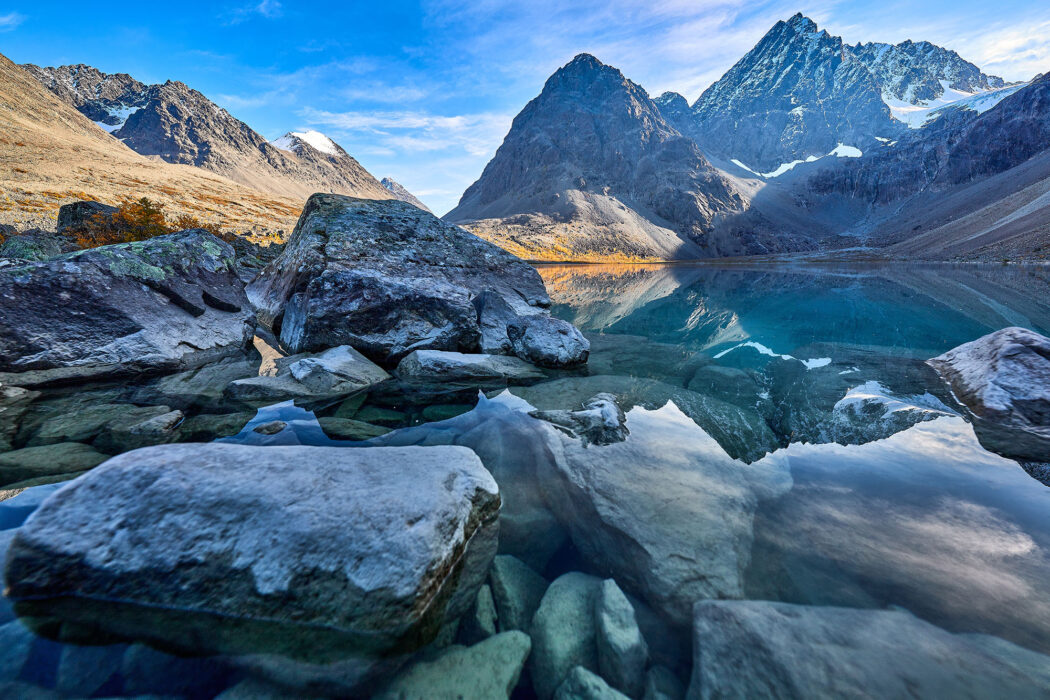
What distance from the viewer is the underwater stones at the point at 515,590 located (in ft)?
11.1

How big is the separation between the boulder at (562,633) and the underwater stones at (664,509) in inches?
17.0

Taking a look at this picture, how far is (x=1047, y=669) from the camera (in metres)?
→ 2.52

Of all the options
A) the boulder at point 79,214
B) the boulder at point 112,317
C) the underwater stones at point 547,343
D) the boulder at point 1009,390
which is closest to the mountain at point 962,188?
the boulder at point 1009,390

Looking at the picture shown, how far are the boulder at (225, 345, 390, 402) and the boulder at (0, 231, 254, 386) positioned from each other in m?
2.65

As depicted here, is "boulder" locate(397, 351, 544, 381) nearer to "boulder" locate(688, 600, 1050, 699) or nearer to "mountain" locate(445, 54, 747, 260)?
"boulder" locate(688, 600, 1050, 699)

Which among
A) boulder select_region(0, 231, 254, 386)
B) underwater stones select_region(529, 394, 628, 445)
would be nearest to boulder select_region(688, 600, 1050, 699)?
underwater stones select_region(529, 394, 628, 445)

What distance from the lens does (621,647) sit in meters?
2.91

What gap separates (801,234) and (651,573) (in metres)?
202

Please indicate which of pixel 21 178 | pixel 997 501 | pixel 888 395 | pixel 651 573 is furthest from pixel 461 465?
pixel 21 178

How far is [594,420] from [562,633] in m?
3.32

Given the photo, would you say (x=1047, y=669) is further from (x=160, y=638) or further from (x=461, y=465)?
(x=160, y=638)

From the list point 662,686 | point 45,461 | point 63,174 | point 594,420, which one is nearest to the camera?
point 662,686

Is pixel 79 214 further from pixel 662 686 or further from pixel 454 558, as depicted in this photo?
pixel 662 686

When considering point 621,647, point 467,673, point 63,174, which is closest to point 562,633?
point 621,647
